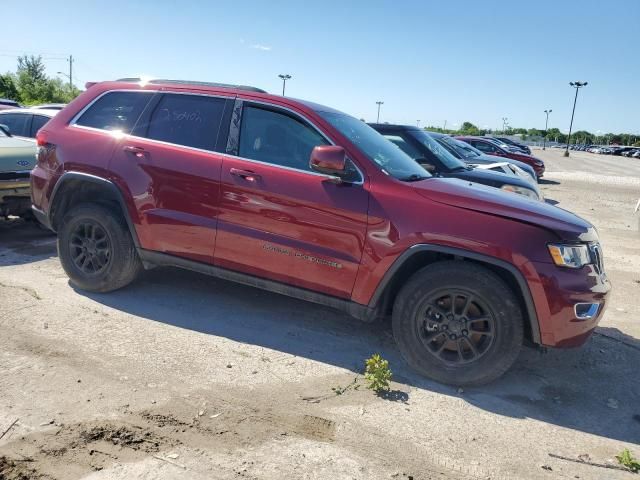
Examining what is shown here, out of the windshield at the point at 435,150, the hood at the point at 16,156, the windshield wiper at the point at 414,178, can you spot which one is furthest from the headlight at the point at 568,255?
the hood at the point at 16,156

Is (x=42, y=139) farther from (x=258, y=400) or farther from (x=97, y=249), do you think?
(x=258, y=400)

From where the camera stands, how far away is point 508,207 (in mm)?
3623

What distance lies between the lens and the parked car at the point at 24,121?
9102 millimetres

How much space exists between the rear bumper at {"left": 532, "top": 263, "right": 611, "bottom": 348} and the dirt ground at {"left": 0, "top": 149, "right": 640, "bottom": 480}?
0.52 m

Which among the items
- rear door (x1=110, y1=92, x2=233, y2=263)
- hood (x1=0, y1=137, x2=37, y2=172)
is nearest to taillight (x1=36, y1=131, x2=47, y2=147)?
rear door (x1=110, y1=92, x2=233, y2=263)

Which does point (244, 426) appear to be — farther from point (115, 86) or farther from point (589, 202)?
point (589, 202)

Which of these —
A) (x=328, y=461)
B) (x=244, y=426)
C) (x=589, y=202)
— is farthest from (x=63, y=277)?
(x=589, y=202)

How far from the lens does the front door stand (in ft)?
12.6

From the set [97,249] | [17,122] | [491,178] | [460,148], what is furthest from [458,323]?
[460,148]

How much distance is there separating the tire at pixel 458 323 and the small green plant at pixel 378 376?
317 mm

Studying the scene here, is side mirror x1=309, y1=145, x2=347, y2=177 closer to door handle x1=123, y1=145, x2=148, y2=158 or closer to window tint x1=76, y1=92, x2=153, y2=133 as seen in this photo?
door handle x1=123, y1=145, x2=148, y2=158

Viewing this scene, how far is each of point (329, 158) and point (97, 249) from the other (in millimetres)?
2477

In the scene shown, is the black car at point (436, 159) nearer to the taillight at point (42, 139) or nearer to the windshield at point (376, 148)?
the windshield at point (376, 148)

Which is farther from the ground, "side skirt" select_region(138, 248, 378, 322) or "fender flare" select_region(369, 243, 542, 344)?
"fender flare" select_region(369, 243, 542, 344)
